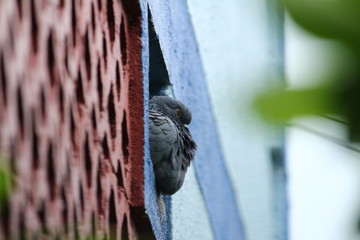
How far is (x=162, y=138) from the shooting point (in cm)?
397

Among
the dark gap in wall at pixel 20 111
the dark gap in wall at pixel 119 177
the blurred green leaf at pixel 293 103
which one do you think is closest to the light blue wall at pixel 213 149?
the dark gap in wall at pixel 119 177

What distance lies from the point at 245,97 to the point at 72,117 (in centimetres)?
120

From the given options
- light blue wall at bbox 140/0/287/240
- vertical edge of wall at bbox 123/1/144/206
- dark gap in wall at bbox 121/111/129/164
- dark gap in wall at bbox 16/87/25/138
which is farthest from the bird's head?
dark gap in wall at bbox 16/87/25/138

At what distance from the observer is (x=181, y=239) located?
5023 millimetres

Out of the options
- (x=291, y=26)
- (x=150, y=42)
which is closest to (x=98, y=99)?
(x=150, y=42)

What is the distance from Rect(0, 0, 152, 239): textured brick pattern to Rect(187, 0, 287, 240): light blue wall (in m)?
0.28

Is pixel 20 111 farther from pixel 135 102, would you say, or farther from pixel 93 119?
pixel 135 102

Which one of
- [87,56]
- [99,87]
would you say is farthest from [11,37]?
[99,87]

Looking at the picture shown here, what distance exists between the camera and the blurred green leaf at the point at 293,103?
87 centimetres

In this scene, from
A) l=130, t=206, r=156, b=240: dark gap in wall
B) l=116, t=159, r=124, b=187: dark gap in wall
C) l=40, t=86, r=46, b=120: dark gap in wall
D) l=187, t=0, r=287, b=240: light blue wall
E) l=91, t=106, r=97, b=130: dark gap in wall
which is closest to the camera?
l=187, t=0, r=287, b=240: light blue wall

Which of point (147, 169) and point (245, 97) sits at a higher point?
point (245, 97)

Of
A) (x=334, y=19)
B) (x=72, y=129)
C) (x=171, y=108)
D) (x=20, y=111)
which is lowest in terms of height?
(x=171, y=108)

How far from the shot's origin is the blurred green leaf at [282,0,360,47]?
851 mm

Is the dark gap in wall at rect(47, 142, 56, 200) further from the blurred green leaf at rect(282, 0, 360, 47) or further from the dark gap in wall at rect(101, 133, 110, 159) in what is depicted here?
the blurred green leaf at rect(282, 0, 360, 47)
